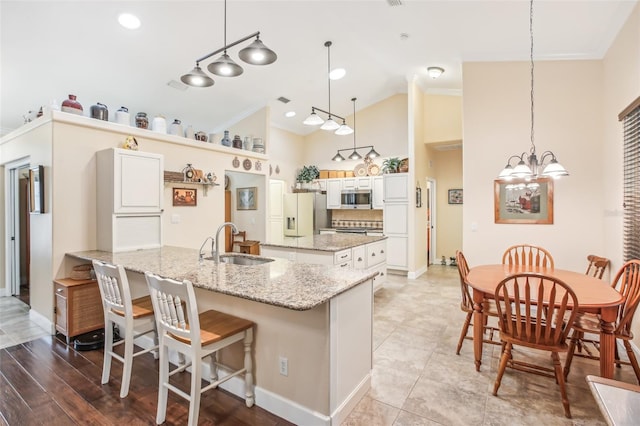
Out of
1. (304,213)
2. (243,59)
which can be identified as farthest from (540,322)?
(304,213)

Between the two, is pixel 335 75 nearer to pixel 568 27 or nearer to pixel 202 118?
pixel 202 118

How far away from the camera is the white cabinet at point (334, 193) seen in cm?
739

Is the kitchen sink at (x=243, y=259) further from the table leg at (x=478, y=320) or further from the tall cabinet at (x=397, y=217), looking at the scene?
the tall cabinet at (x=397, y=217)

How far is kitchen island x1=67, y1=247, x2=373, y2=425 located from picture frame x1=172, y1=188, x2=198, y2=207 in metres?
2.35

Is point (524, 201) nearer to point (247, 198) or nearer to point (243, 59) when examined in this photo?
point (243, 59)

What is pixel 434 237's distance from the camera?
7699 mm

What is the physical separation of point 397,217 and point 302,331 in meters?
4.69

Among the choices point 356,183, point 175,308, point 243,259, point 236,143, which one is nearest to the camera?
point 175,308

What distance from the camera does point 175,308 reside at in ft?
6.23

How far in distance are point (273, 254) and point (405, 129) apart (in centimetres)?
443

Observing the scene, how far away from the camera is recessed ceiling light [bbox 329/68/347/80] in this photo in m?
5.41

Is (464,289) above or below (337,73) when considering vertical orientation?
below

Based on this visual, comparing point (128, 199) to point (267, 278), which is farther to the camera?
point (128, 199)

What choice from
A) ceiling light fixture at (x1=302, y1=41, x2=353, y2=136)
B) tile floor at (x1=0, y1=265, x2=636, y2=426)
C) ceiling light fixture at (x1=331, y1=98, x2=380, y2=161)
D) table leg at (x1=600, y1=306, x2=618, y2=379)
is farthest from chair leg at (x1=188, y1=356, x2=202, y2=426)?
ceiling light fixture at (x1=331, y1=98, x2=380, y2=161)
